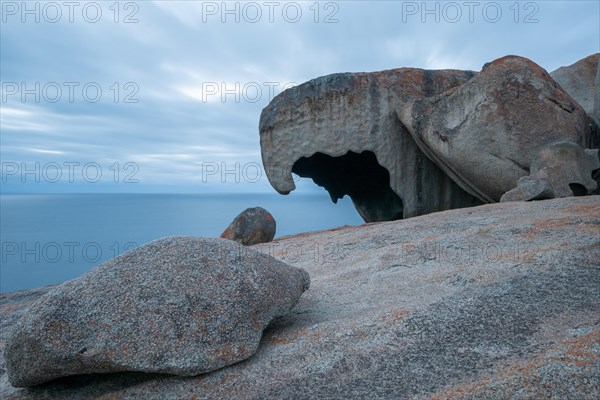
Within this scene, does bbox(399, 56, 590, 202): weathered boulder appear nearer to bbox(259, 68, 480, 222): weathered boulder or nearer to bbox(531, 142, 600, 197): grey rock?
bbox(531, 142, 600, 197): grey rock

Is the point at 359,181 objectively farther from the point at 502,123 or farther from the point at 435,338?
the point at 435,338

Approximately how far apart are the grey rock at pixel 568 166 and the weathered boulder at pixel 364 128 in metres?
2.73

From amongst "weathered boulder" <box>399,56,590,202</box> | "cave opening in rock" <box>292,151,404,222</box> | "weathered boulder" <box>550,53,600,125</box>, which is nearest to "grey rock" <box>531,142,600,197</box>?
"weathered boulder" <box>399,56,590,202</box>

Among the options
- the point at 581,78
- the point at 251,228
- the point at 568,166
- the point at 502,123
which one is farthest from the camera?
the point at 581,78

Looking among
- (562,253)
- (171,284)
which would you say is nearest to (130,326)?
(171,284)

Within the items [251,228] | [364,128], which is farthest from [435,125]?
[251,228]

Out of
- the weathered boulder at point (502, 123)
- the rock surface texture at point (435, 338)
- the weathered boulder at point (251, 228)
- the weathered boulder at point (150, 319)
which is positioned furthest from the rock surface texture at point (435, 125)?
the weathered boulder at point (150, 319)

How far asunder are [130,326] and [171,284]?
38cm

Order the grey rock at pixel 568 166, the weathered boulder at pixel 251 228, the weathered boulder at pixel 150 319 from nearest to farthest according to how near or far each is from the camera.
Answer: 1. the weathered boulder at pixel 150 319
2. the grey rock at pixel 568 166
3. the weathered boulder at pixel 251 228

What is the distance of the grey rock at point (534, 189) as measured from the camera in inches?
290

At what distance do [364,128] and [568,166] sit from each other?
4.22 metres

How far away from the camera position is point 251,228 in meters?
9.50

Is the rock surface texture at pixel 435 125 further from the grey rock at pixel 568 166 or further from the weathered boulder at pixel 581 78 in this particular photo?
the grey rock at pixel 568 166

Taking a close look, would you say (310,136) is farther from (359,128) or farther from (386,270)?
(386,270)
